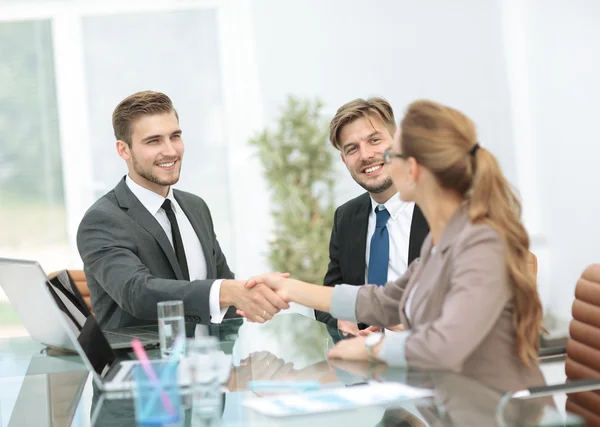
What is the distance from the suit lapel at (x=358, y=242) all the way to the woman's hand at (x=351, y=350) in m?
1.12

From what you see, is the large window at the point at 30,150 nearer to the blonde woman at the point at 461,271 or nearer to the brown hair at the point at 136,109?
the brown hair at the point at 136,109

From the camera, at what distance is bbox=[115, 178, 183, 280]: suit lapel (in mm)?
3041

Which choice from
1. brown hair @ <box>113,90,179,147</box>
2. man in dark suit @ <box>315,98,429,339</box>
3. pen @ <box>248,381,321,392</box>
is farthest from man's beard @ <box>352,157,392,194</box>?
pen @ <box>248,381,321,392</box>

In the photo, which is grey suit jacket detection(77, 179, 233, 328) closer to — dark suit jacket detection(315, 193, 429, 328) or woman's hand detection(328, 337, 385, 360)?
dark suit jacket detection(315, 193, 429, 328)

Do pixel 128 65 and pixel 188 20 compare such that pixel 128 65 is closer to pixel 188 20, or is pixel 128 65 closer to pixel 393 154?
pixel 188 20

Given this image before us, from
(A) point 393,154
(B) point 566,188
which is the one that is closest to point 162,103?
(A) point 393,154

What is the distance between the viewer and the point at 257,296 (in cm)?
280

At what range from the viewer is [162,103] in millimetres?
3322

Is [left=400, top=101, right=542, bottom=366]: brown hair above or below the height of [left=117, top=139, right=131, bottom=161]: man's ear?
below

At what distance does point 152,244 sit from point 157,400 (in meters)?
1.45

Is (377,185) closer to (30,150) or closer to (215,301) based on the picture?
(215,301)

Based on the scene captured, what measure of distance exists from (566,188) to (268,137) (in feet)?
7.11

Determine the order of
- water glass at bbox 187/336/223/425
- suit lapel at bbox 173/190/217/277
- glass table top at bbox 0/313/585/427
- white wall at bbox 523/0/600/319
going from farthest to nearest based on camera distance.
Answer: white wall at bbox 523/0/600/319 → suit lapel at bbox 173/190/217/277 → water glass at bbox 187/336/223/425 → glass table top at bbox 0/313/585/427

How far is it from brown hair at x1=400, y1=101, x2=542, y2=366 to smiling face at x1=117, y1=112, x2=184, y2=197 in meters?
1.44
